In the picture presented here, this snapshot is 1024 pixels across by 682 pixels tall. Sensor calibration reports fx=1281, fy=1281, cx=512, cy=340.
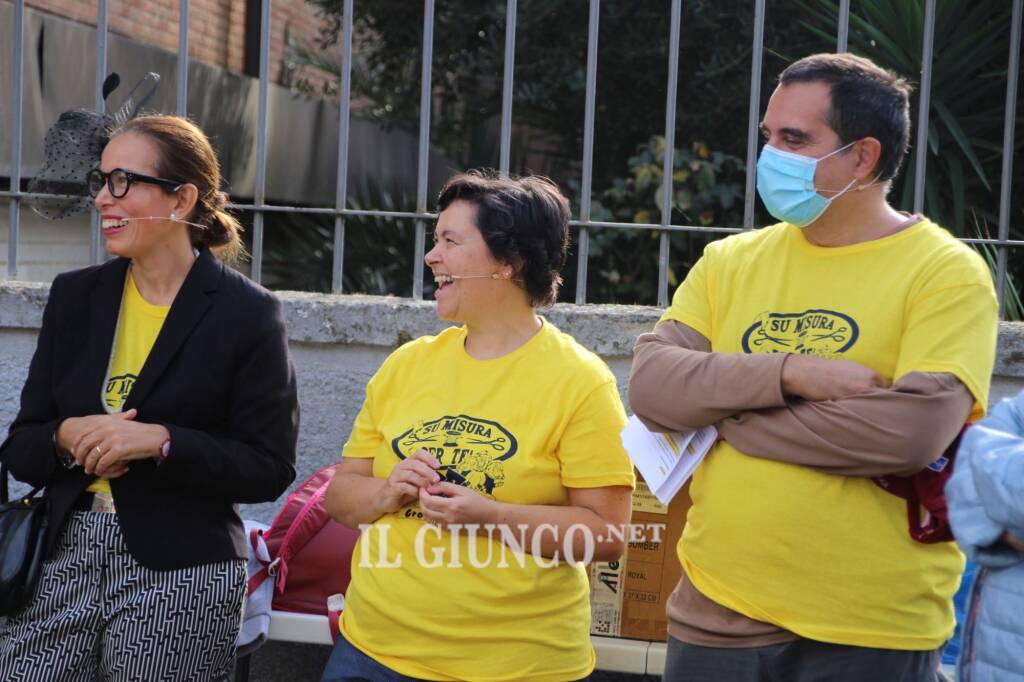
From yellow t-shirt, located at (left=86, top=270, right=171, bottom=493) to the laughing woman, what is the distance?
21.6 inches

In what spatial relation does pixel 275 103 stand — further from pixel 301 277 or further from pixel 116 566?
pixel 116 566

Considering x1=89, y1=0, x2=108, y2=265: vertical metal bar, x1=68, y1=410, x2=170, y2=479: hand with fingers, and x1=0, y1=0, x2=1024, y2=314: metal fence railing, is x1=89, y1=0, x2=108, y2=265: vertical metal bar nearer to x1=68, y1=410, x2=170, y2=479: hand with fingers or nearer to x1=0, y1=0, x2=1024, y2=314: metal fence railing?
x1=0, y1=0, x2=1024, y2=314: metal fence railing

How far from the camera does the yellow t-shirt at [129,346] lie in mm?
2955

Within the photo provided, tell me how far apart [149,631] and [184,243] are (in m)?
0.93

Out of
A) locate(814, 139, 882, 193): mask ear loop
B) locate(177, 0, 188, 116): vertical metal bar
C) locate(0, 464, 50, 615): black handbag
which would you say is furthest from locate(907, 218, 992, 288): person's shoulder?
locate(177, 0, 188, 116): vertical metal bar

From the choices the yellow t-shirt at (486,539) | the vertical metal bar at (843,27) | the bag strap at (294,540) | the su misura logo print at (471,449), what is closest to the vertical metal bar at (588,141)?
the vertical metal bar at (843,27)

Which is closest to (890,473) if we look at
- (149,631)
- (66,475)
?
(149,631)

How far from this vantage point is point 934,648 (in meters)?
2.42

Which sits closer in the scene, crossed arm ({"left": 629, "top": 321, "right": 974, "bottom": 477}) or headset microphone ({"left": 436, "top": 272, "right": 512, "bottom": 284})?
crossed arm ({"left": 629, "top": 321, "right": 974, "bottom": 477})

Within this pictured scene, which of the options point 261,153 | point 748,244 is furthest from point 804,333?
point 261,153

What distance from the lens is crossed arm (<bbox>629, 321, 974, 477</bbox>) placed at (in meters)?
2.31

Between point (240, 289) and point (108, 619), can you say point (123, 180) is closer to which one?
point (240, 289)

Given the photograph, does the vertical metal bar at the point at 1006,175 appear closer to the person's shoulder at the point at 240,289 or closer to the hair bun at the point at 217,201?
the person's shoulder at the point at 240,289

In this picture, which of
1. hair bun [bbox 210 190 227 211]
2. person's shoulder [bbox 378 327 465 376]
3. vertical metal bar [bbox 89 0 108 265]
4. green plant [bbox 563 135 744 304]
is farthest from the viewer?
green plant [bbox 563 135 744 304]
